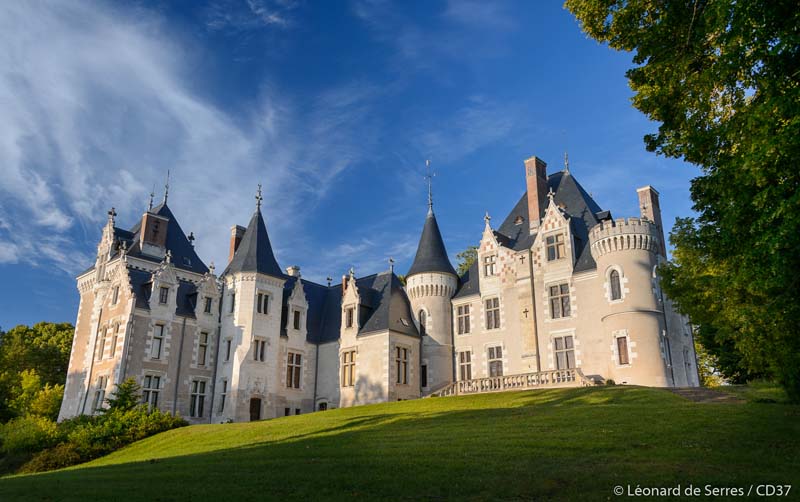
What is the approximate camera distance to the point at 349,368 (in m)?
37.6

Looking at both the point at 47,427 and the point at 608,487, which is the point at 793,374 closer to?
the point at 608,487

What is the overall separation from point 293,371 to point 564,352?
53.8 feet

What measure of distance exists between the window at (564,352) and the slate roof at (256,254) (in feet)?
55.8

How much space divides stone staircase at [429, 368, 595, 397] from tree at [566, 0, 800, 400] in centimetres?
1049

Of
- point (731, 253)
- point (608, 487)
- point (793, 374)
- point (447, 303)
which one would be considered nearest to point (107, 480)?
point (608, 487)

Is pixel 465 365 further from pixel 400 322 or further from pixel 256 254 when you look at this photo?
pixel 256 254

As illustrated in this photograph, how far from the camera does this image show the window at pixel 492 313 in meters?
35.7

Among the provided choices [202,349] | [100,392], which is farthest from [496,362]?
[100,392]

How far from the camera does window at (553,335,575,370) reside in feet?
106

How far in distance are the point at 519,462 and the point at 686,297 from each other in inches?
378

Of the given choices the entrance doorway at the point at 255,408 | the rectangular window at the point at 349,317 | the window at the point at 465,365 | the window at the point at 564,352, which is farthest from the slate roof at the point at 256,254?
the window at the point at 564,352

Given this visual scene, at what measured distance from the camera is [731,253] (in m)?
13.9

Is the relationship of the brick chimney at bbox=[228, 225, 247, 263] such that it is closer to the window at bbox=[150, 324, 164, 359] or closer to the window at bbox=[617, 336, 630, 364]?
the window at bbox=[150, 324, 164, 359]

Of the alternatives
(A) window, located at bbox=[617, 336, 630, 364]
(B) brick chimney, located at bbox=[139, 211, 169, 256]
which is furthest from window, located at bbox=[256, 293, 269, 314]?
(A) window, located at bbox=[617, 336, 630, 364]
